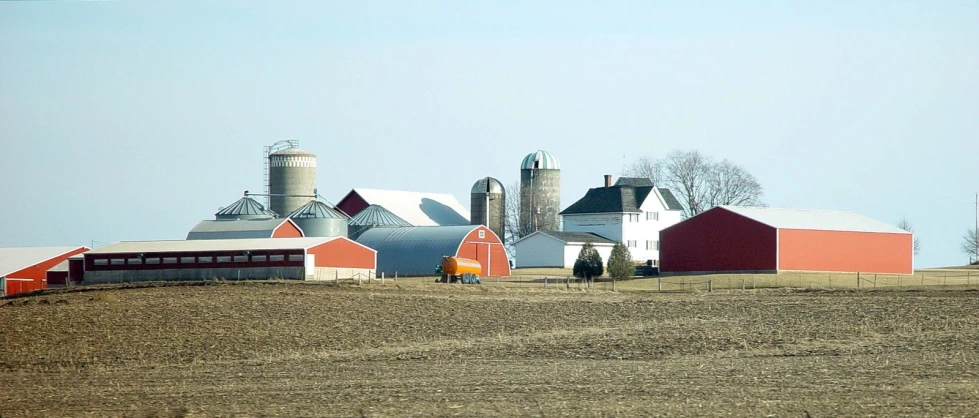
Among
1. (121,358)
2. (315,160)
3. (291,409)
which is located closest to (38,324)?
(121,358)

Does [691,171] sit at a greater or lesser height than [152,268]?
greater

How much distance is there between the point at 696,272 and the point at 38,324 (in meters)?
39.6

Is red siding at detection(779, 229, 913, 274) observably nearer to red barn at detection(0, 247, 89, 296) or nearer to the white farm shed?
the white farm shed

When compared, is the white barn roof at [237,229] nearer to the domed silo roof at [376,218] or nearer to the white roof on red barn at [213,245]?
the domed silo roof at [376,218]

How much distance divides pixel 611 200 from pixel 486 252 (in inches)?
659

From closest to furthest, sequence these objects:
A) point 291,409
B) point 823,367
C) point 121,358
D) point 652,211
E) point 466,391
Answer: point 291,409 < point 466,391 < point 823,367 < point 121,358 < point 652,211

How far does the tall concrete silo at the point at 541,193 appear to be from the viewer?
91.5m

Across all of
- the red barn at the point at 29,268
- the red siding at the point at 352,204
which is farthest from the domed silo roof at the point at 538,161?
the red barn at the point at 29,268

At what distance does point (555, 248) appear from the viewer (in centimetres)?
8069

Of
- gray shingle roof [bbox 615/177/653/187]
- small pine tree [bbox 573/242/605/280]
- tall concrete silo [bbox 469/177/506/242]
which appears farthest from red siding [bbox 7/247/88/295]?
gray shingle roof [bbox 615/177/653/187]

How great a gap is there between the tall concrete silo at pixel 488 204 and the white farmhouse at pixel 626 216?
5.04 meters

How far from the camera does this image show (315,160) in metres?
86.8

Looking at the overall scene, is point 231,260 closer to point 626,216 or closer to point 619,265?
point 619,265

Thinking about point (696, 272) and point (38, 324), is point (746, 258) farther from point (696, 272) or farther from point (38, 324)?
point (38, 324)
